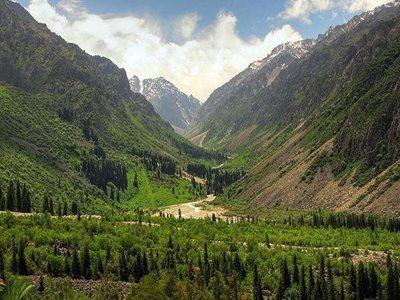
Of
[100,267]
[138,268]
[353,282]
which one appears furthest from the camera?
[138,268]

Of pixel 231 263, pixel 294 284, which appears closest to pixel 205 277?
pixel 231 263

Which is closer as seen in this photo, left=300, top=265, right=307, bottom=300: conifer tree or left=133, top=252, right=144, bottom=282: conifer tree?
left=300, top=265, right=307, bottom=300: conifer tree

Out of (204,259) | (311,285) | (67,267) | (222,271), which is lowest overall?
(311,285)

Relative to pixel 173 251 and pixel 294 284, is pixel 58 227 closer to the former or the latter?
pixel 173 251

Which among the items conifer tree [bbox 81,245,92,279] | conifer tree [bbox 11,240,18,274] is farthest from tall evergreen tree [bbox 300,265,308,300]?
conifer tree [bbox 11,240,18,274]

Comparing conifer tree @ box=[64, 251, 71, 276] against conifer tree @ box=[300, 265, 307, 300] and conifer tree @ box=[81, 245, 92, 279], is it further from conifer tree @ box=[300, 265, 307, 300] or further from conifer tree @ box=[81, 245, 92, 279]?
conifer tree @ box=[300, 265, 307, 300]

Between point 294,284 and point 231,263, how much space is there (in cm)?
1469

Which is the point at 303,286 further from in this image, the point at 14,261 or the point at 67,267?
the point at 14,261

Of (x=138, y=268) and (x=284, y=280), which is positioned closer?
(x=284, y=280)

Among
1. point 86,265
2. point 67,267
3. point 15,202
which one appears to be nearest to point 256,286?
point 86,265

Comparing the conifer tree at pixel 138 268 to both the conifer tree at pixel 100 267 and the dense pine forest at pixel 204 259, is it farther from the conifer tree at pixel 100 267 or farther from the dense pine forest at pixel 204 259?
the conifer tree at pixel 100 267

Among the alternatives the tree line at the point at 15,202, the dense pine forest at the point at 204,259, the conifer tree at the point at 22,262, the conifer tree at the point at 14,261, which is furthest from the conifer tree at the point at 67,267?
the tree line at the point at 15,202

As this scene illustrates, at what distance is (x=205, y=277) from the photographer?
110 meters

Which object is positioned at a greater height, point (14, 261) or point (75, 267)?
point (14, 261)
